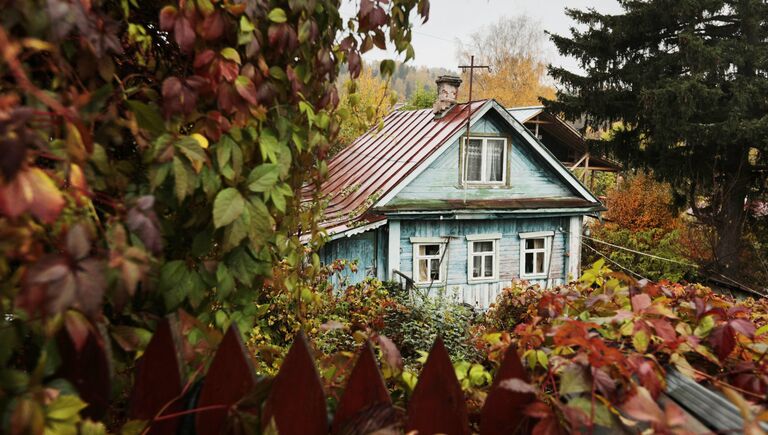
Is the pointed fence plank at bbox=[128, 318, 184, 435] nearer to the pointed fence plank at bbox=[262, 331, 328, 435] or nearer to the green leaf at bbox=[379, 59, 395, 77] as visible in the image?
the pointed fence plank at bbox=[262, 331, 328, 435]

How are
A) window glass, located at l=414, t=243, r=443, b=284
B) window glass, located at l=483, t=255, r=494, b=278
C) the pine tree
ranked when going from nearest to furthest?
window glass, located at l=414, t=243, r=443, b=284, window glass, located at l=483, t=255, r=494, b=278, the pine tree

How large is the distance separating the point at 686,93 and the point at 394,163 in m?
10.6

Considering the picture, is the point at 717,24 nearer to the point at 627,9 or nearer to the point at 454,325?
the point at 627,9

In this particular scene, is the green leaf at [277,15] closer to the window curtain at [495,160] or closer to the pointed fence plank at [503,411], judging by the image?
the pointed fence plank at [503,411]

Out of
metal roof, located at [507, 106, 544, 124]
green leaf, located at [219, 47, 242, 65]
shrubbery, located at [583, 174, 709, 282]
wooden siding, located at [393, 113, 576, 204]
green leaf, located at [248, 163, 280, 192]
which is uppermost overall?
metal roof, located at [507, 106, 544, 124]

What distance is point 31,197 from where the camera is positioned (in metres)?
0.66

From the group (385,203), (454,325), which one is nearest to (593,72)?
(385,203)

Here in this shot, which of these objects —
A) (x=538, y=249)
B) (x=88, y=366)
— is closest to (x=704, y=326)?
(x=88, y=366)

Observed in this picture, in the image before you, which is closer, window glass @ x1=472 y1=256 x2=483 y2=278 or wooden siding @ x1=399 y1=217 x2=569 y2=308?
wooden siding @ x1=399 y1=217 x2=569 y2=308

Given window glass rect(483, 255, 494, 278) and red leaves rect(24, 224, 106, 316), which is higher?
red leaves rect(24, 224, 106, 316)

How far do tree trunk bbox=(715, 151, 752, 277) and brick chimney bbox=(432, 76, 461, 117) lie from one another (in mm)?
11230

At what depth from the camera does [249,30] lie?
1.36 metres

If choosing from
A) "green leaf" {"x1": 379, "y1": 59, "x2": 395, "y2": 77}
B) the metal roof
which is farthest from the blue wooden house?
"green leaf" {"x1": 379, "y1": 59, "x2": 395, "y2": 77}

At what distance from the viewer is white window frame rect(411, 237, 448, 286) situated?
13.8m
